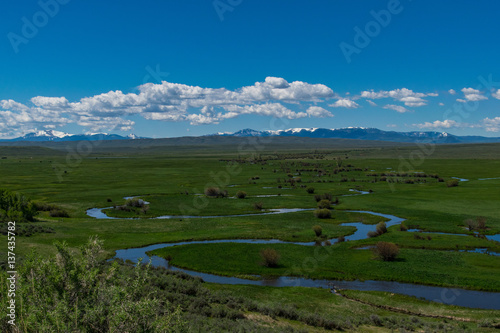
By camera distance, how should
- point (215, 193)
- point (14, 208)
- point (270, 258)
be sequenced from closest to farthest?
point (270, 258)
point (14, 208)
point (215, 193)

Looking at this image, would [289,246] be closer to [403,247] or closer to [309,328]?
[403,247]

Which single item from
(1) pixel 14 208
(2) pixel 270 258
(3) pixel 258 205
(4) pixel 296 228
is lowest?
(4) pixel 296 228

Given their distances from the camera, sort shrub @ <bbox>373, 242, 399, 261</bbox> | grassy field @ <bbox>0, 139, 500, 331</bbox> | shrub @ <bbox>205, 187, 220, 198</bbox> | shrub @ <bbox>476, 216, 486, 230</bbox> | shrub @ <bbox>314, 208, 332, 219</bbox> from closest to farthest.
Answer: grassy field @ <bbox>0, 139, 500, 331</bbox>
shrub @ <bbox>373, 242, 399, 261</bbox>
shrub @ <bbox>476, 216, 486, 230</bbox>
shrub @ <bbox>314, 208, 332, 219</bbox>
shrub @ <bbox>205, 187, 220, 198</bbox>

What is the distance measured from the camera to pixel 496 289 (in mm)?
26922

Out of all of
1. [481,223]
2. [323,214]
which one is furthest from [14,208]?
[481,223]

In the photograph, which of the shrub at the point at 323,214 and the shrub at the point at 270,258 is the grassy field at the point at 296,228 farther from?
the shrub at the point at 323,214

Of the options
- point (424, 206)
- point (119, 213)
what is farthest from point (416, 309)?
point (119, 213)

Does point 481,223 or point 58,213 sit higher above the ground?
point 481,223

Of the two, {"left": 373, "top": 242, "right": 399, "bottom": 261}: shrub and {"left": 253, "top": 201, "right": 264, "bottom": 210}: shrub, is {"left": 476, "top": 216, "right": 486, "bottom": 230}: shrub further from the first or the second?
{"left": 253, "top": 201, "right": 264, "bottom": 210}: shrub

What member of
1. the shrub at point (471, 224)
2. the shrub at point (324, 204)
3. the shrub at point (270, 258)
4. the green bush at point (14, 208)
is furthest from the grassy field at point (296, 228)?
the green bush at point (14, 208)

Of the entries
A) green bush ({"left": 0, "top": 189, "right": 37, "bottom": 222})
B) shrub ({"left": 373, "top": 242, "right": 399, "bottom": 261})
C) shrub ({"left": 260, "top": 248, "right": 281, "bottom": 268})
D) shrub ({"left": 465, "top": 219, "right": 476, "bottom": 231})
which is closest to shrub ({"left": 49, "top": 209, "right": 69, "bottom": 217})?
green bush ({"left": 0, "top": 189, "right": 37, "bottom": 222})

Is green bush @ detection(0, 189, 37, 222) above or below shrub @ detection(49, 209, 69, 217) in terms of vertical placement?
above

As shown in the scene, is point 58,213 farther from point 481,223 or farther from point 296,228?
point 481,223

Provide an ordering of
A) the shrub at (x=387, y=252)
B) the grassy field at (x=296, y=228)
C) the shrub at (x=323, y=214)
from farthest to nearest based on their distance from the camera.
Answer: the shrub at (x=323, y=214) < the shrub at (x=387, y=252) < the grassy field at (x=296, y=228)
